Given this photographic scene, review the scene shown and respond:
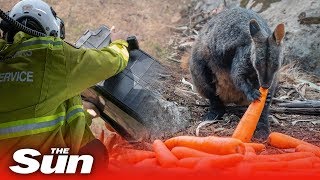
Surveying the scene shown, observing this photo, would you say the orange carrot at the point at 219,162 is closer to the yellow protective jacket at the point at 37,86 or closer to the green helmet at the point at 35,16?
the yellow protective jacket at the point at 37,86

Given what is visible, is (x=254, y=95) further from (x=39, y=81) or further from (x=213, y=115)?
(x=39, y=81)

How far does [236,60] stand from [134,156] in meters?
1.47

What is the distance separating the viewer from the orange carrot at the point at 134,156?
3.63 meters

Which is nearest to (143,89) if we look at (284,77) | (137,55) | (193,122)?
(137,55)

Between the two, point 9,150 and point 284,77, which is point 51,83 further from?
point 284,77

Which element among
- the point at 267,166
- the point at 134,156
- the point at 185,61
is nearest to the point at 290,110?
the point at 267,166

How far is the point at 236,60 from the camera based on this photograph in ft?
15.3

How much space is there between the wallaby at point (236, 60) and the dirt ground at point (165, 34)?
0.17 meters

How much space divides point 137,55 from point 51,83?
984 millimetres

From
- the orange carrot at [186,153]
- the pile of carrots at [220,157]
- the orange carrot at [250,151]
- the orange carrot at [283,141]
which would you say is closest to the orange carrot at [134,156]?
the pile of carrots at [220,157]

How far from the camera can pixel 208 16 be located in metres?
7.68

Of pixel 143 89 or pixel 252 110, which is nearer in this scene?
pixel 143 89

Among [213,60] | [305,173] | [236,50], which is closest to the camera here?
[305,173]

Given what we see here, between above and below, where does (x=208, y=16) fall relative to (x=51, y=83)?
below
